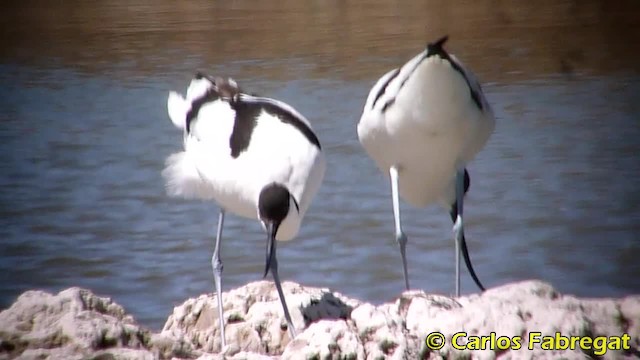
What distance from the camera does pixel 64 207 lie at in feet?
11.3

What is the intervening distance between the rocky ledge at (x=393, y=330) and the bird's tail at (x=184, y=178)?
0.60 meters

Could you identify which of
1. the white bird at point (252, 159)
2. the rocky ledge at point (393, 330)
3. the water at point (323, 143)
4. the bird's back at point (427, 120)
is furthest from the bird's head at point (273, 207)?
the water at point (323, 143)

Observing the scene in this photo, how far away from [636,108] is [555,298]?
2104mm

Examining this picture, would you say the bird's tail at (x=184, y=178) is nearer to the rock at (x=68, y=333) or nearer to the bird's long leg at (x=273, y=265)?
the bird's long leg at (x=273, y=265)

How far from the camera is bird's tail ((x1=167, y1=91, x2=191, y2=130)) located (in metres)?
3.00

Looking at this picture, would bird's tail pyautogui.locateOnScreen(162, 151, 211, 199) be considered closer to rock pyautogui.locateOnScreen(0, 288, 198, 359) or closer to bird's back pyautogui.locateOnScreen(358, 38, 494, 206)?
bird's back pyautogui.locateOnScreen(358, 38, 494, 206)

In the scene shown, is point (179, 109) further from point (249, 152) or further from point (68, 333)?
point (68, 333)

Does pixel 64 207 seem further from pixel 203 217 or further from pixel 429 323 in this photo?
pixel 429 323

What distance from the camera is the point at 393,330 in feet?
6.81

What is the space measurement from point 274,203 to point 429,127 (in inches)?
20.3

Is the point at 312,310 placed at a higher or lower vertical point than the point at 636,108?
lower

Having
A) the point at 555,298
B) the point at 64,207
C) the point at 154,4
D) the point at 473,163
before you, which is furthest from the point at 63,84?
the point at 555,298

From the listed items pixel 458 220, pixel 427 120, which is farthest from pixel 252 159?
pixel 458 220

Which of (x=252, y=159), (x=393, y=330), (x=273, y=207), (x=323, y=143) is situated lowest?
(x=393, y=330)
